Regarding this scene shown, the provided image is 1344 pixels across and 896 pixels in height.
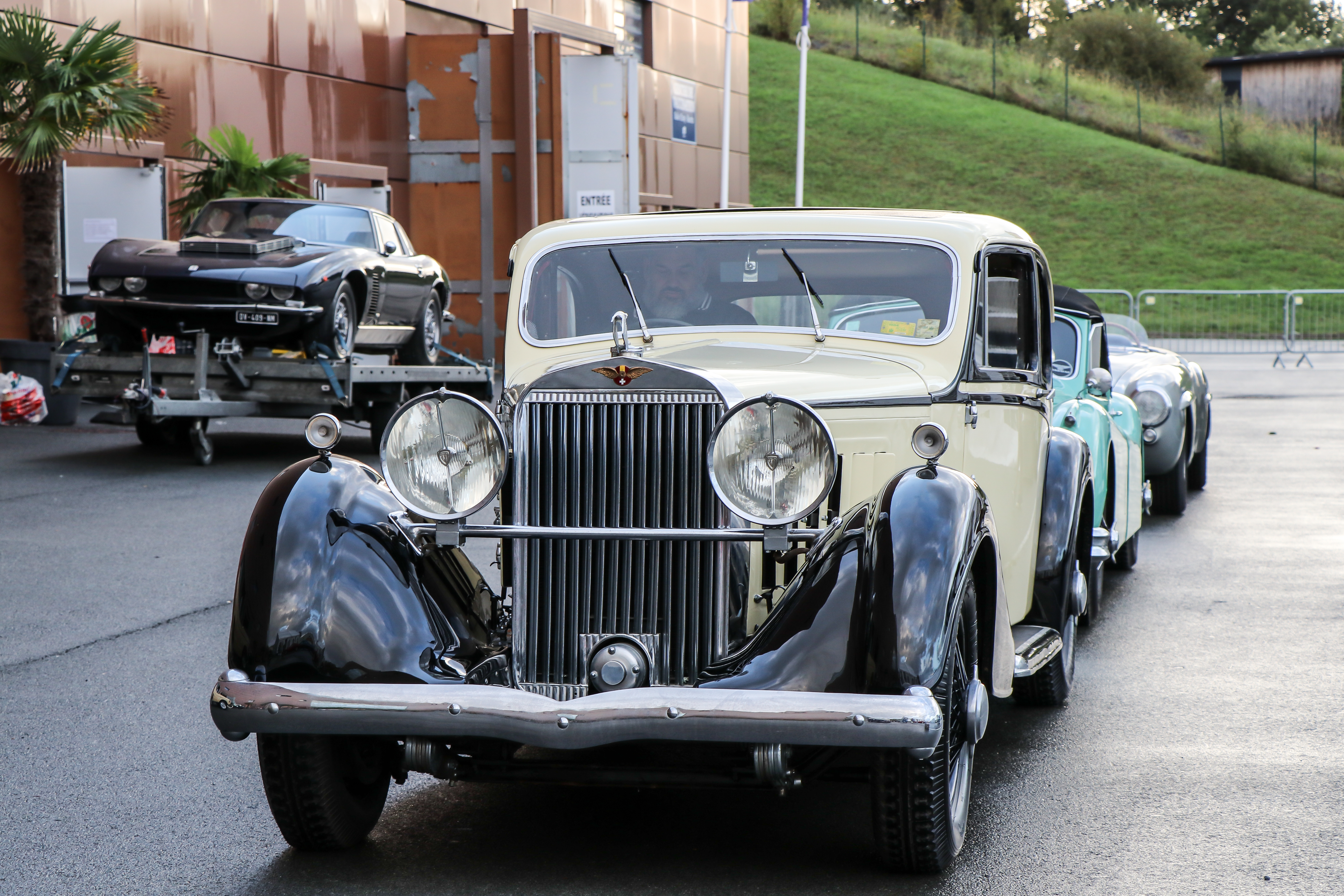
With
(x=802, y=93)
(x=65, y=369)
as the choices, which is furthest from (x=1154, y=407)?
(x=802, y=93)

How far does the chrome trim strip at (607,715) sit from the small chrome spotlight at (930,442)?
2.26 feet

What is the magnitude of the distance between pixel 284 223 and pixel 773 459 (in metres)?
10.2

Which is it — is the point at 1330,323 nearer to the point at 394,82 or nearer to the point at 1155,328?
the point at 1155,328

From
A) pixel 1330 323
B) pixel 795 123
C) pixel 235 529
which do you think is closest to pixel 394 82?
pixel 235 529

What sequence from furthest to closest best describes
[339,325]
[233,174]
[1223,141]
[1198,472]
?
[1223,141] < [233,174] < [339,325] < [1198,472]

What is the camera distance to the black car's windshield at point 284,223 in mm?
12875

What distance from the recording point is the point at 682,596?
3824 millimetres

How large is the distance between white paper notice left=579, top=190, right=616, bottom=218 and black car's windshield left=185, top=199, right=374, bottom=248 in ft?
20.5

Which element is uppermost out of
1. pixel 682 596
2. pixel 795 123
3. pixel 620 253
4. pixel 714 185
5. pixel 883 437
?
pixel 795 123

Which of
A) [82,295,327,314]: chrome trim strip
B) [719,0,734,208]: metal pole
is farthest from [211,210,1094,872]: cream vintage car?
[719,0,734,208]: metal pole

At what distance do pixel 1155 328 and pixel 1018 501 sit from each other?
2729 cm

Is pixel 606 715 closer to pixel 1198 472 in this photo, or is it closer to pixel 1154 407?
pixel 1154 407

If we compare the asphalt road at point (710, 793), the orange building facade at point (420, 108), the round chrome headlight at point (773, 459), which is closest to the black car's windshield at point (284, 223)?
the orange building facade at point (420, 108)

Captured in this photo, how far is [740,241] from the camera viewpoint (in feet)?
16.4
